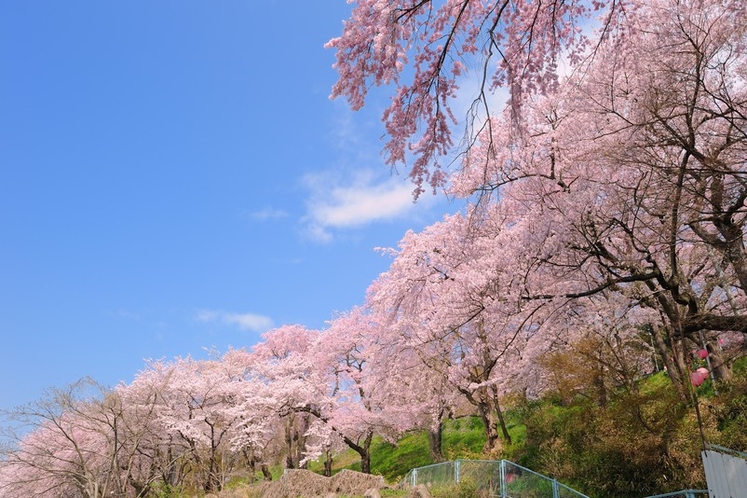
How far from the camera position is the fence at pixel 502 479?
10055mm

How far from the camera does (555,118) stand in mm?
12531

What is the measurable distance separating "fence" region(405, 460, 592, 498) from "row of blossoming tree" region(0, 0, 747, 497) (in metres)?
2.23

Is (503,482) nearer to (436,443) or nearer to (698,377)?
(698,377)

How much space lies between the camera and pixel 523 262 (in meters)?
9.63

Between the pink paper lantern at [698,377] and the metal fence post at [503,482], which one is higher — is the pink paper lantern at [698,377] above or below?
above

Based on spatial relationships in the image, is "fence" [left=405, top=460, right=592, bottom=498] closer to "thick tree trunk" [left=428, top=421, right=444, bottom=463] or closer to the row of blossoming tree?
the row of blossoming tree

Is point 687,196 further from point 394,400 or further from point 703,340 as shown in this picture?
point 394,400

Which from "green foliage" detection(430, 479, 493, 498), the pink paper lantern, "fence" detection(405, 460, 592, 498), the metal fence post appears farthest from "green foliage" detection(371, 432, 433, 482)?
the pink paper lantern

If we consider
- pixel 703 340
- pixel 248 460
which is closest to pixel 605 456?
pixel 703 340

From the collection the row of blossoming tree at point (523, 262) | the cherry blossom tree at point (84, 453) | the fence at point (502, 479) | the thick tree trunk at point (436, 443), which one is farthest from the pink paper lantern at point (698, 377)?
the cherry blossom tree at point (84, 453)

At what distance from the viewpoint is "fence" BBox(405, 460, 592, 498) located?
396 inches

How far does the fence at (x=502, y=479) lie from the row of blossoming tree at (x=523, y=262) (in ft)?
7.31

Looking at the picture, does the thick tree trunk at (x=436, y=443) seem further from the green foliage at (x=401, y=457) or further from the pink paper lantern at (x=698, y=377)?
the pink paper lantern at (x=698, y=377)

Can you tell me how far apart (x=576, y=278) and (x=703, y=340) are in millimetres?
6357
